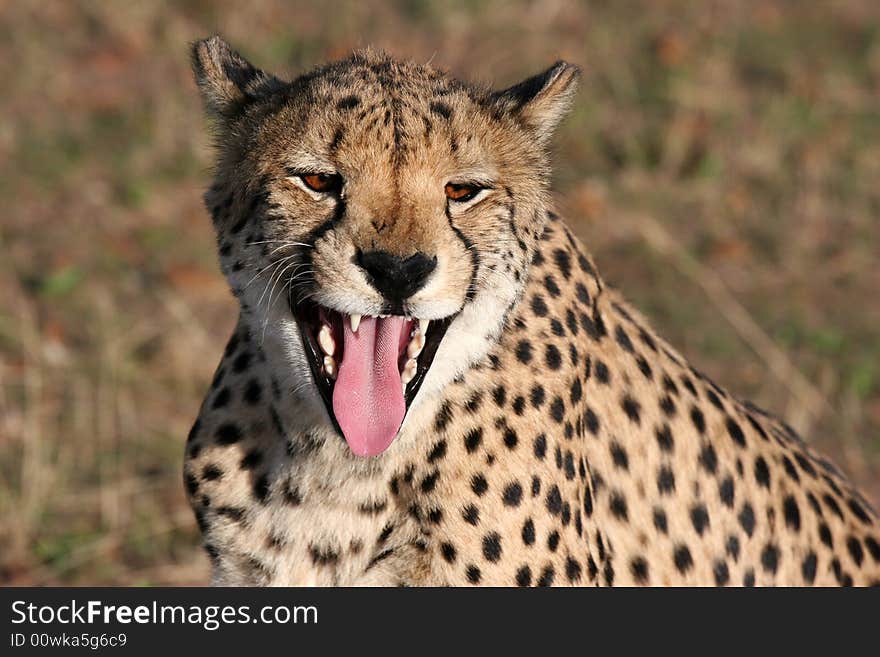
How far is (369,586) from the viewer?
3002 mm

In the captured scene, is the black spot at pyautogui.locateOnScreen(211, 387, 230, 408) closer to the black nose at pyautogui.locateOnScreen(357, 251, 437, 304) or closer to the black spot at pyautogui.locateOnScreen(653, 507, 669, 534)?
the black nose at pyautogui.locateOnScreen(357, 251, 437, 304)

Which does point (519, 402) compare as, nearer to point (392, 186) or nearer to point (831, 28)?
point (392, 186)

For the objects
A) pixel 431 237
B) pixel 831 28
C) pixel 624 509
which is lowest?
pixel 624 509

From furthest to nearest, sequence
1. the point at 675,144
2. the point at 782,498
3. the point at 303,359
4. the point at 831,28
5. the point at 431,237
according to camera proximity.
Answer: the point at 831,28 < the point at 675,144 < the point at 782,498 < the point at 303,359 < the point at 431,237

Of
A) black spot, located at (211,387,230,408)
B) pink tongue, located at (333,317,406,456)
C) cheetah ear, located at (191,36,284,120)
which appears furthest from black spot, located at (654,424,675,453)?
cheetah ear, located at (191,36,284,120)

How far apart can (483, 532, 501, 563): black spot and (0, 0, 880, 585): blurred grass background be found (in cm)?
84

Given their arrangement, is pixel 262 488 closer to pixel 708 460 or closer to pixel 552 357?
pixel 552 357

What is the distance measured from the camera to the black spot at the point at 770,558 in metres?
3.33

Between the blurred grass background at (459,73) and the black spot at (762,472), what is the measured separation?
0.78m

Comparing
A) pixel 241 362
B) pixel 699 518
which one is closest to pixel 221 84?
pixel 241 362

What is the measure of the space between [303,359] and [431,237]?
1.21 feet

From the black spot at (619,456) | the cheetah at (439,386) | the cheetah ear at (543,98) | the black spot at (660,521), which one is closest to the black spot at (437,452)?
the cheetah at (439,386)

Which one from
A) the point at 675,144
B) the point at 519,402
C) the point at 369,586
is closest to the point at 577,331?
the point at 519,402

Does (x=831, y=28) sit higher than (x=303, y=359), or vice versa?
(x=831, y=28)
